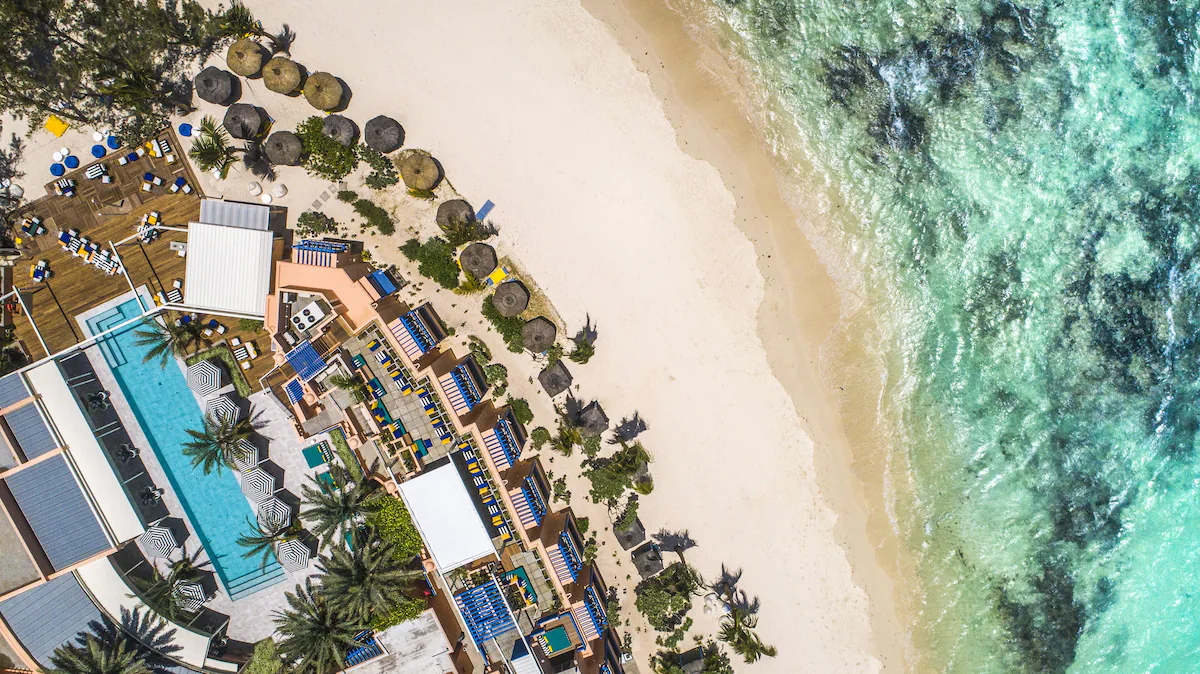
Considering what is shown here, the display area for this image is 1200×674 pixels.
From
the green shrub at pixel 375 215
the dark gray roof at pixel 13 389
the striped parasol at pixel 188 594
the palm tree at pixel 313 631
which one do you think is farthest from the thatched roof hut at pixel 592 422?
the dark gray roof at pixel 13 389

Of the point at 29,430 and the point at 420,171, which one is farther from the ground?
the point at 420,171

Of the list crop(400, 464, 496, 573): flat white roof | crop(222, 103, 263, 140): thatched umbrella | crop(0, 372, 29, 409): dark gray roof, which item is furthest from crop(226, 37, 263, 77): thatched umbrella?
crop(400, 464, 496, 573): flat white roof

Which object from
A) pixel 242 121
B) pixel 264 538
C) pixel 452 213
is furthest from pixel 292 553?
pixel 242 121

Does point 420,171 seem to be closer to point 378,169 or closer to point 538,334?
point 378,169

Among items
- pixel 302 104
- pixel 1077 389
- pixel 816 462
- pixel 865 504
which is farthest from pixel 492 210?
pixel 1077 389

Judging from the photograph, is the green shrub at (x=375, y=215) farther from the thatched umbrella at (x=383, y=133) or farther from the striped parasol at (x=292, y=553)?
the striped parasol at (x=292, y=553)

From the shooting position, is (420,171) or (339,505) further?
(339,505)
